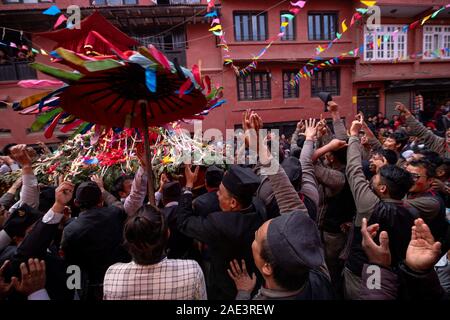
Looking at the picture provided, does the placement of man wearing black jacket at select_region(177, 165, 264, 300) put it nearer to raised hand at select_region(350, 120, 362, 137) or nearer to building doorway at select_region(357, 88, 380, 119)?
raised hand at select_region(350, 120, 362, 137)

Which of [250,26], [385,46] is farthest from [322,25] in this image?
[250,26]

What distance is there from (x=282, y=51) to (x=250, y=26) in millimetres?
1883

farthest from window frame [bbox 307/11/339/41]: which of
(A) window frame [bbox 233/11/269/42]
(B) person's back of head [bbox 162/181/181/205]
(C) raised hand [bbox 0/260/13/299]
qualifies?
(C) raised hand [bbox 0/260/13/299]

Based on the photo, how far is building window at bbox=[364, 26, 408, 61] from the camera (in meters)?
13.7

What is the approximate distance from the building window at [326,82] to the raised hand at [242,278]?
43.8 feet

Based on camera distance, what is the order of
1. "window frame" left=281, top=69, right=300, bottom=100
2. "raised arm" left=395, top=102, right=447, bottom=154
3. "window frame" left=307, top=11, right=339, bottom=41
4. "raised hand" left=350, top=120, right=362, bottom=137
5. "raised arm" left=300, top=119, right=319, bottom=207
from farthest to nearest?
"window frame" left=281, top=69, right=300, bottom=100, "window frame" left=307, top=11, right=339, bottom=41, "raised arm" left=395, top=102, right=447, bottom=154, "raised hand" left=350, top=120, right=362, bottom=137, "raised arm" left=300, top=119, right=319, bottom=207

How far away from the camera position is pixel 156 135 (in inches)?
195

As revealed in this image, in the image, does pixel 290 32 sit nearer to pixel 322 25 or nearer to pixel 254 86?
pixel 322 25

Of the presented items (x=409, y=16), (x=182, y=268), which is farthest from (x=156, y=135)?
(x=409, y=16)

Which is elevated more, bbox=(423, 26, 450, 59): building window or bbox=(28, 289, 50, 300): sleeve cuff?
bbox=(423, 26, 450, 59): building window

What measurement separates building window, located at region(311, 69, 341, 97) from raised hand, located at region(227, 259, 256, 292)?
13357 millimetres

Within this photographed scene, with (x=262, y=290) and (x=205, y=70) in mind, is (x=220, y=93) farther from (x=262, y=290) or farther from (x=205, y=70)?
(x=205, y=70)

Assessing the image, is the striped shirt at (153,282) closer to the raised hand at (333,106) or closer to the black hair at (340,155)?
the black hair at (340,155)

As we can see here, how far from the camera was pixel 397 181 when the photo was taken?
6.74 feet
